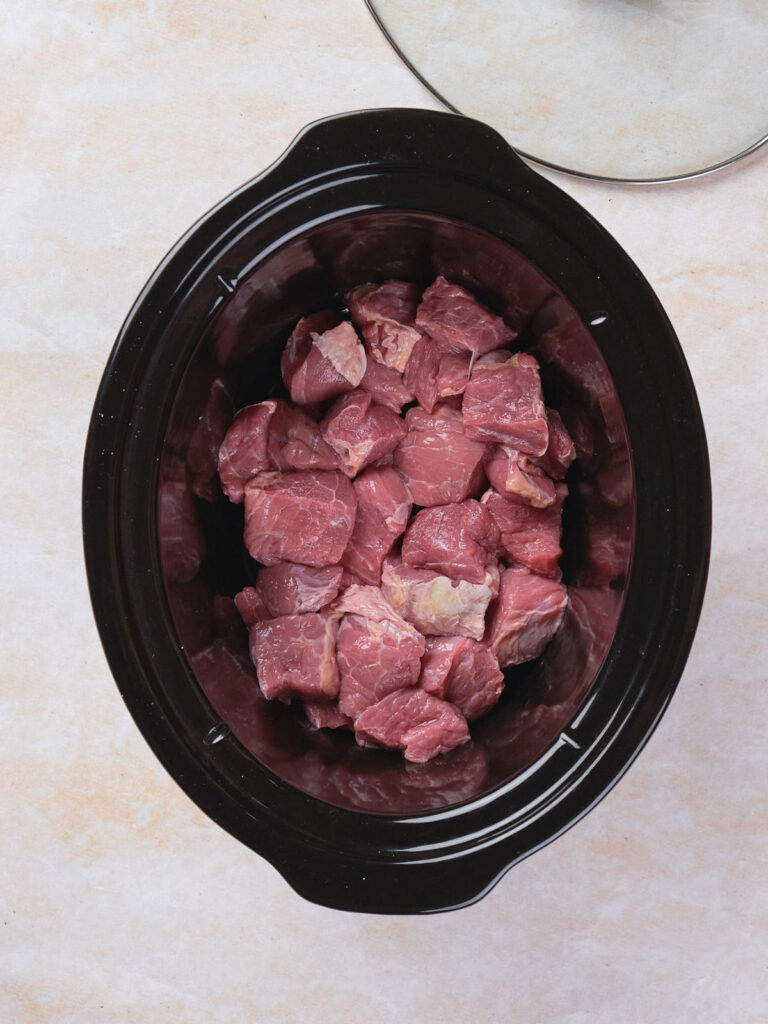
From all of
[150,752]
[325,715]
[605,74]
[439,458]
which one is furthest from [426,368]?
[150,752]

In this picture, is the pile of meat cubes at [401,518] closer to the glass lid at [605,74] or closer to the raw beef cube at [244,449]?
the raw beef cube at [244,449]

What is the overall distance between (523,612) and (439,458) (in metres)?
0.27

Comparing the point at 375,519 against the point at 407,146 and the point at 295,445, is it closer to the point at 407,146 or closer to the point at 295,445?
the point at 295,445

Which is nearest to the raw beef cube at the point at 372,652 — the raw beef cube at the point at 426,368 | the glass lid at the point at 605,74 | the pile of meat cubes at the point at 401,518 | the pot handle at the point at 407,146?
the pile of meat cubes at the point at 401,518

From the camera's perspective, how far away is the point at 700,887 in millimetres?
1511

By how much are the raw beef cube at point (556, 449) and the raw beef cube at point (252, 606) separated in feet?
1.56

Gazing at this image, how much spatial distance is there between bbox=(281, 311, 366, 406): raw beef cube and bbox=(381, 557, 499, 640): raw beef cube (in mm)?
311

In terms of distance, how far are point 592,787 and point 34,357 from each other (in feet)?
3.88

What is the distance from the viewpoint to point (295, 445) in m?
1.26

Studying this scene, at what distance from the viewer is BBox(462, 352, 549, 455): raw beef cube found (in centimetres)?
119

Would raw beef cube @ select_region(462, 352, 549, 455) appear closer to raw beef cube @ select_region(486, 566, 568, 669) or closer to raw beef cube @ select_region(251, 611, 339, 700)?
raw beef cube @ select_region(486, 566, 568, 669)

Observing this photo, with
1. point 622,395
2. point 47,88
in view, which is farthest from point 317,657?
point 47,88

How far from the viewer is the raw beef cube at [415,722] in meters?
1.21

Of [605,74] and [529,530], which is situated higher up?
[605,74]
